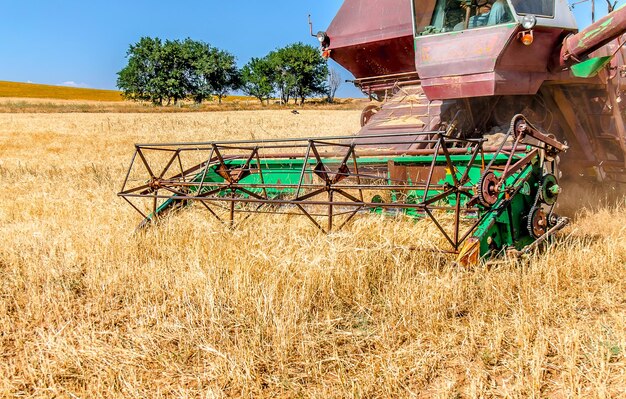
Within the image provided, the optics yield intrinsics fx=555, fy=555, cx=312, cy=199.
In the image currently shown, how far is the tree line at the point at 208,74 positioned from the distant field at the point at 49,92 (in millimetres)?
9825

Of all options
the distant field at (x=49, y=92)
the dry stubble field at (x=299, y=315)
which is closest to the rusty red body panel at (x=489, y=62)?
the dry stubble field at (x=299, y=315)

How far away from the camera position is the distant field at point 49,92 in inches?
2381

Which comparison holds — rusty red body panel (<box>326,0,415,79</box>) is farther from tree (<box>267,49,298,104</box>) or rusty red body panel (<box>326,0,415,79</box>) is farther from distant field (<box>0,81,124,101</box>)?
distant field (<box>0,81,124,101</box>)

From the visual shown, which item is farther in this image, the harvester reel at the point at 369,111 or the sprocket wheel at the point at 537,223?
the harvester reel at the point at 369,111

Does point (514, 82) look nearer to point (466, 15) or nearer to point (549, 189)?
point (466, 15)

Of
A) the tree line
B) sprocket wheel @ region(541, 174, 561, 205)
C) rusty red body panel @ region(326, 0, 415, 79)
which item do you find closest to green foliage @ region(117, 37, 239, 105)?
the tree line

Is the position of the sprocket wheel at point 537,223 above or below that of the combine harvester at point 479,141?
below

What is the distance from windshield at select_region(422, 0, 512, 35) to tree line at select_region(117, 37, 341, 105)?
139 ft

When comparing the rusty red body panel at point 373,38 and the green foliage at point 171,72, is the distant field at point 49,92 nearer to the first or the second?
the green foliage at point 171,72

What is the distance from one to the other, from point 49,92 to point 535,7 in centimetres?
6943

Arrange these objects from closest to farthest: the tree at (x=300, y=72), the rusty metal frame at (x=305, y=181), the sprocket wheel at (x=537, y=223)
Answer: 1. the sprocket wheel at (x=537, y=223)
2. the rusty metal frame at (x=305, y=181)
3. the tree at (x=300, y=72)

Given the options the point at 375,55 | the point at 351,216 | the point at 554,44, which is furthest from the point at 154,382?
the point at 375,55

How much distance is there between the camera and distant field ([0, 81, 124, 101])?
60.5 meters

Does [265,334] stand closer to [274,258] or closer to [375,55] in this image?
[274,258]
